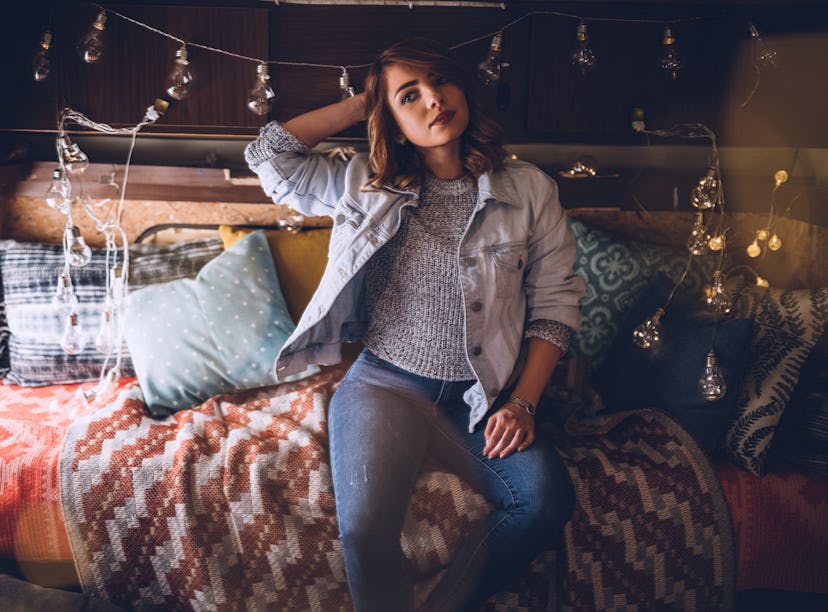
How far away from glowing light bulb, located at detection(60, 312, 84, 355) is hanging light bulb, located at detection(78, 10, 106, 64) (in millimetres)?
681

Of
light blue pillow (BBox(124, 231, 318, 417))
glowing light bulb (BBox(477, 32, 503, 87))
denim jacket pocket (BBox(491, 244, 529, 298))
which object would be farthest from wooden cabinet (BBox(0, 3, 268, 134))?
denim jacket pocket (BBox(491, 244, 529, 298))

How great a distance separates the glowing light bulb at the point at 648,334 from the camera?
60.7 inches

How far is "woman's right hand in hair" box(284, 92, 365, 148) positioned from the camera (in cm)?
152

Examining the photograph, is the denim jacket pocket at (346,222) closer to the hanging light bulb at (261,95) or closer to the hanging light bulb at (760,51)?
the hanging light bulb at (261,95)

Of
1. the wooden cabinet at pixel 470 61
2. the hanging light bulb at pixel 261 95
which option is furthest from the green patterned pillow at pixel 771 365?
the hanging light bulb at pixel 261 95

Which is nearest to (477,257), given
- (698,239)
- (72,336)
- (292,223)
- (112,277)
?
(698,239)

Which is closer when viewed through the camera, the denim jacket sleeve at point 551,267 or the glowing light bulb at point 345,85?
the denim jacket sleeve at point 551,267

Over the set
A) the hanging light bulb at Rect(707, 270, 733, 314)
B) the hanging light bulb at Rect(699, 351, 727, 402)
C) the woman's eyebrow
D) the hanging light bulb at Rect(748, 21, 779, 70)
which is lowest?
the hanging light bulb at Rect(699, 351, 727, 402)

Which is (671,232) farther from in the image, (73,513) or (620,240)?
(73,513)

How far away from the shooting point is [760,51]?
1778 millimetres

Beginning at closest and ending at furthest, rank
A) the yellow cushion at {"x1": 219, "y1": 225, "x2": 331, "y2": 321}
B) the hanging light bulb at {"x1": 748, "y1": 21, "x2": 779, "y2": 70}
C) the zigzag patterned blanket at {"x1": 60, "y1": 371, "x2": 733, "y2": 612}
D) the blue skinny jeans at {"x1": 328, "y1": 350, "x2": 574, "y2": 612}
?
the blue skinny jeans at {"x1": 328, "y1": 350, "x2": 574, "y2": 612} < the zigzag patterned blanket at {"x1": 60, "y1": 371, "x2": 733, "y2": 612} < the hanging light bulb at {"x1": 748, "y1": 21, "x2": 779, "y2": 70} < the yellow cushion at {"x1": 219, "y1": 225, "x2": 331, "y2": 321}

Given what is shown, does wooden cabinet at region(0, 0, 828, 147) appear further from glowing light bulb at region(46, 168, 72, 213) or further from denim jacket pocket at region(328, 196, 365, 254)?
denim jacket pocket at region(328, 196, 365, 254)

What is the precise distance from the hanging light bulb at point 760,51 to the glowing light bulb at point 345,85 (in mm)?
1126

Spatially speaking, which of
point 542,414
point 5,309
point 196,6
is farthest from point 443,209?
point 5,309
